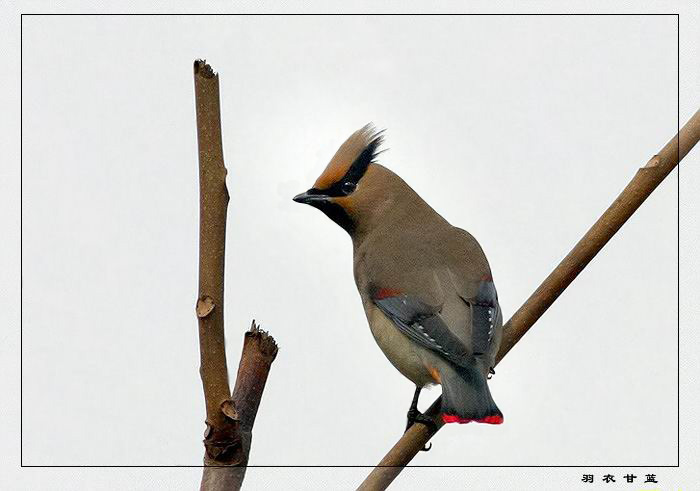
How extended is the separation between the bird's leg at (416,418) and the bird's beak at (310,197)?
669 mm

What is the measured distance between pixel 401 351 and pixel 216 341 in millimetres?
880

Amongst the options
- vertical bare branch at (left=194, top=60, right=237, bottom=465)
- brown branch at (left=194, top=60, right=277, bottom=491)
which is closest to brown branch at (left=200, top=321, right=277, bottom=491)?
brown branch at (left=194, top=60, right=277, bottom=491)

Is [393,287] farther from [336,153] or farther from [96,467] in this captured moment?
[96,467]

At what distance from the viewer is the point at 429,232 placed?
3357 millimetres

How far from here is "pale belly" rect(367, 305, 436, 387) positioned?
3.07 meters

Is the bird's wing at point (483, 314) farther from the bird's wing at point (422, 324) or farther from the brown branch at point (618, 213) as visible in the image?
the brown branch at point (618, 213)

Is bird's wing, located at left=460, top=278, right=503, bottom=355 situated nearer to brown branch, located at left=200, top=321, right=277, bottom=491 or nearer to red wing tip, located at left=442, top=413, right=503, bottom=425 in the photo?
red wing tip, located at left=442, top=413, right=503, bottom=425

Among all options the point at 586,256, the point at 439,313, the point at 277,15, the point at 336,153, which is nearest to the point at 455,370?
the point at 439,313

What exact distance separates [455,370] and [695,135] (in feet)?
3.08

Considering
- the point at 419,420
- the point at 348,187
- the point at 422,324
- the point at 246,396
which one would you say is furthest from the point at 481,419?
the point at 348,187

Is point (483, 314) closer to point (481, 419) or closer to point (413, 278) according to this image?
point (413, 278)

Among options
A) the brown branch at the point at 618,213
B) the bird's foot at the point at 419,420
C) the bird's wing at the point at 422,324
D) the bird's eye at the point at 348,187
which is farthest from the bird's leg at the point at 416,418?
the bird's eye at the point at 348,187

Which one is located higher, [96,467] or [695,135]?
[695,135]

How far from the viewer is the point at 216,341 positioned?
240 cm
